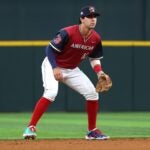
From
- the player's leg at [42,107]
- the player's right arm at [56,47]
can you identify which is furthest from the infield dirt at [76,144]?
the player's right arm at [56,47]

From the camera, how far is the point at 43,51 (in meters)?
14.5

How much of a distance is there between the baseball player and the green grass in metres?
0.75

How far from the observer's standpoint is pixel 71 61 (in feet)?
27.4

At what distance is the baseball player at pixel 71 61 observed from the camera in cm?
809

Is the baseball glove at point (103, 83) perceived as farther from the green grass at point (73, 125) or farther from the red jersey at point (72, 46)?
the green grass at point (73, 125)

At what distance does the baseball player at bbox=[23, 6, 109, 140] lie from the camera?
318 inches

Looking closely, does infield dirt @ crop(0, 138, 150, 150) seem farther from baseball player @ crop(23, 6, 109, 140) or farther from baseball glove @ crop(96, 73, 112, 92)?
baseball glove @ crop(96, 73, 112, 92)

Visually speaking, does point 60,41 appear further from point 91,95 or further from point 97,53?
point 91,95

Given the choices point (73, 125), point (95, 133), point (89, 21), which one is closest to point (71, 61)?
point (89, 21)

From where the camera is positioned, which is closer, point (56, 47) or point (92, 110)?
point (56, 47)

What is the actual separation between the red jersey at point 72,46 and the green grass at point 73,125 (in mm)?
1110

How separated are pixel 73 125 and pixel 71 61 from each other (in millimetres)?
2898

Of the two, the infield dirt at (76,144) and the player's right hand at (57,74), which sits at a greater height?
the player's right hand at (57,74)

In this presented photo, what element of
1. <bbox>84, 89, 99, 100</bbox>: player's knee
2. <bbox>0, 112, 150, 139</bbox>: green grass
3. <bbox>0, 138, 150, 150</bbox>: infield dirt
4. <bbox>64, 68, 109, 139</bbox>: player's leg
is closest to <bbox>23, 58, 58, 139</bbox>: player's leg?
<bbox>0, 138, 150, 150</bbox>: infield dirt
